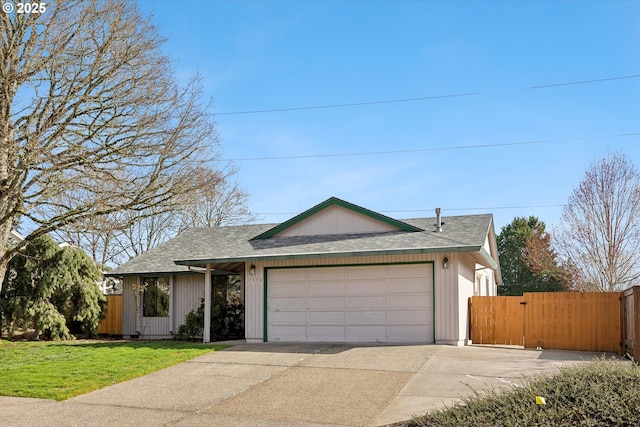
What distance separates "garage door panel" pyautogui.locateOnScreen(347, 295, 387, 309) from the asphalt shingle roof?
1.44 metres

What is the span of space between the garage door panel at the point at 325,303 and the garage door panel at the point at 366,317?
39cm

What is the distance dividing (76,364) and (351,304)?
7271mm

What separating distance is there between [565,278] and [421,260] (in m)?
16.3

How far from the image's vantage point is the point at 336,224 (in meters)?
19.7

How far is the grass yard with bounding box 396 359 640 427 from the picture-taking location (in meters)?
7.17

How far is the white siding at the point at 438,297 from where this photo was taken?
1661cm

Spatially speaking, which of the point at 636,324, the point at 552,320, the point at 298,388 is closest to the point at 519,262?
the point at 552,320

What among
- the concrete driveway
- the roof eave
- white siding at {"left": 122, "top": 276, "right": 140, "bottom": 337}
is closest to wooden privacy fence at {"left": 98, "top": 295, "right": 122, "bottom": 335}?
white siding at {"left": 122, "top": 276, "right": 140, "bottom": 337}

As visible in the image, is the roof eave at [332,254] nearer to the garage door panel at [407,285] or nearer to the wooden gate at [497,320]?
the garage door panel at [407,285]

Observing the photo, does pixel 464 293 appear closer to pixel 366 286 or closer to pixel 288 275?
pixel 366 286

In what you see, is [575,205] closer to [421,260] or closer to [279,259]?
[421,260]

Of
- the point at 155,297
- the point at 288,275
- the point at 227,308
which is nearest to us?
the point at 288,275

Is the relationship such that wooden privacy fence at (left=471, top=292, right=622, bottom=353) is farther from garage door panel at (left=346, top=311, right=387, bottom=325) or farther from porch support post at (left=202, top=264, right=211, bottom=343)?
porch support post at (left=202, top=264, right=211, bottom=343)

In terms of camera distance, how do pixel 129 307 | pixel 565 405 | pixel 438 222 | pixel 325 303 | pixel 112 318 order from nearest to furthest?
1. pixel 565 405
2. pixel 325 303
3. pixel 438 222
4. pixel 129 307
5. pixel 112 318
